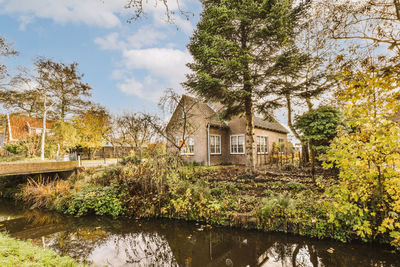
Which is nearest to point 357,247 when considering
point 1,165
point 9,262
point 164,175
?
point 164,175

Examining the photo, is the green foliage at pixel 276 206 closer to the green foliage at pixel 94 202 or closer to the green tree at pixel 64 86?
the green foliage at pixel 94 202

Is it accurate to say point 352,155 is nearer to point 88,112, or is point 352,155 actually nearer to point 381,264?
point 381,264

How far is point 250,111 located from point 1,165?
42.3 ft

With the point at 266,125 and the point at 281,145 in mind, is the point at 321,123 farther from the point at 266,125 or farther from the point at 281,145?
the point at 281,145

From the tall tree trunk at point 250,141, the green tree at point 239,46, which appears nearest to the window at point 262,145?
the green tree at point 239,46

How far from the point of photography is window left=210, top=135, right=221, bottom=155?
17.3m

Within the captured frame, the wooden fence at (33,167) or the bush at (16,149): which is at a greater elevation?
the bush at (16,149)

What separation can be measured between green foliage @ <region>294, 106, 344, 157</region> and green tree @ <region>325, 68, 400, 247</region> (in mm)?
5060

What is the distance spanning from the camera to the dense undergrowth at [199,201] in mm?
4836

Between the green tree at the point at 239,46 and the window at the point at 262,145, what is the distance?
25.3 ft

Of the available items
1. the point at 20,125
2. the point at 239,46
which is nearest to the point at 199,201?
the point at 239,46

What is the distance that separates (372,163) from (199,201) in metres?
4.76

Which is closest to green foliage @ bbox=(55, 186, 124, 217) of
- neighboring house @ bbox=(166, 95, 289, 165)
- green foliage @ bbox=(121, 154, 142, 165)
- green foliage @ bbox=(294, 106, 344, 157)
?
green foliage @ bbox=(121, 154, 142, 165)

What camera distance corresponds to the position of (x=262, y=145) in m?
19.5
